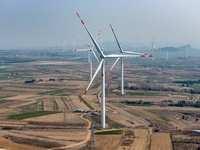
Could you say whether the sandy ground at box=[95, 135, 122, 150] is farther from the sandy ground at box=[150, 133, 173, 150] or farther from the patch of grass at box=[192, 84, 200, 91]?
the patch of grass at box=[192, 84, 200, 91]

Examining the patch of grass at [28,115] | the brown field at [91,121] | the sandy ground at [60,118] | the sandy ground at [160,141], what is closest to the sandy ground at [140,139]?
the brown field at [91,121]

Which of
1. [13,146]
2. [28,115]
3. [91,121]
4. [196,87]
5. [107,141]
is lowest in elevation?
[13,146]

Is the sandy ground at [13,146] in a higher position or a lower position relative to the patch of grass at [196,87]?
lower

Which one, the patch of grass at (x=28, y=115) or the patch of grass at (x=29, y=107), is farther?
the patch of grass at (x=29, y=107)

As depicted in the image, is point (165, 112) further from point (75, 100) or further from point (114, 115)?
point (75, 100)

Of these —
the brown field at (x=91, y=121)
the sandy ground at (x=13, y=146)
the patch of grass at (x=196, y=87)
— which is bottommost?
the sandy ground at (x=13, y=146)

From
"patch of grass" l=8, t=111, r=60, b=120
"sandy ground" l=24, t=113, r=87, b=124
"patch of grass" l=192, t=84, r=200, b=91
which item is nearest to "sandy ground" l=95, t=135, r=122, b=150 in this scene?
"sandy ground" l=24, t=113, r=87, b=124

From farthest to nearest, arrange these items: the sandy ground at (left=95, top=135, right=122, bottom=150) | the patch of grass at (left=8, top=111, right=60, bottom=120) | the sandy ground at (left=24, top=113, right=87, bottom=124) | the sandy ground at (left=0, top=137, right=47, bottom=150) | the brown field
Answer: the patch of grass at (left=8, top=111, right=60, bottom=120) → the sandy ground at (left=24, top=113, right=87, bottom=124) → the brown field → the sandy ground at (left=95, top=135, right=122, bottom=150) → the sandy ground at (left=0, top=137, right=47, bottom=150)

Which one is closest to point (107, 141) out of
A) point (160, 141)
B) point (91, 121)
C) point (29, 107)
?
point (160, 141)

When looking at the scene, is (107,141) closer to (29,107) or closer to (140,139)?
(140,139)

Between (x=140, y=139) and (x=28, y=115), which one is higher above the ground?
(x=28, y=115)

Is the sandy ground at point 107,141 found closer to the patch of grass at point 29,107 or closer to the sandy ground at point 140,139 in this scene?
the sandy ground at point 140,139

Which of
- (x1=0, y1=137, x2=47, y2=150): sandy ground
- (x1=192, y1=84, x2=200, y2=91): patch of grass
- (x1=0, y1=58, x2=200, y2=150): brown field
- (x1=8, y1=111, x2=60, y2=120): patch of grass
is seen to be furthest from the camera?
(x1=192, y1=84, x2=200, y2=91): patch of grass
